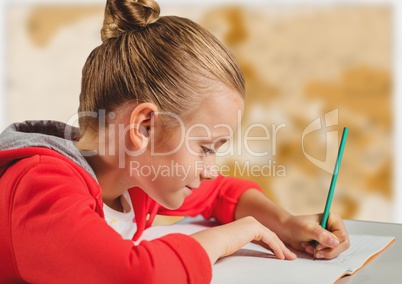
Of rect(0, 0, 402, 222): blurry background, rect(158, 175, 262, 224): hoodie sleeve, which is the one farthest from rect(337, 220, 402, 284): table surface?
rect(0, 0, 402, 222): blurry background

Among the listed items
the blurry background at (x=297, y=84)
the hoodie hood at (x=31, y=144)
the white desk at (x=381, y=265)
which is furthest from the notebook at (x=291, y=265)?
the blurry background at (x=297, y=84)

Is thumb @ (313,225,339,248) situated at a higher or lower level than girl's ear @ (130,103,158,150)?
lower

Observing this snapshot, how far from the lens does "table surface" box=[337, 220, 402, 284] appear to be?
0.84 meters

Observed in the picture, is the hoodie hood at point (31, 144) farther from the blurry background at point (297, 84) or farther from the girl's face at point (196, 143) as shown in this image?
the blurry background at point (297, 84)

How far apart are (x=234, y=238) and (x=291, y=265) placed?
0.09 m

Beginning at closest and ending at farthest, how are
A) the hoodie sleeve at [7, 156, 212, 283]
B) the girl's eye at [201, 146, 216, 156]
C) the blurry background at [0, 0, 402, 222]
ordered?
the hoodie sleeve at [7, 156, 212, 283], the girl's eye at [201, 146, 216, 156], the blurry background at [0, 0, 402, 222]

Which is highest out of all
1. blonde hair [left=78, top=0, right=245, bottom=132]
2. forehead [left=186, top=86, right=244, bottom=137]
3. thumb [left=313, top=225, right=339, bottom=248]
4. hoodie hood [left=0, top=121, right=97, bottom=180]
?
blonde hair [left=78, top=0, right=245, bottom=132]

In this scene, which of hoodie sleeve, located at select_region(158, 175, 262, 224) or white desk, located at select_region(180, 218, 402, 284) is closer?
white desk, located at select_region(180, 218, 402, 284)

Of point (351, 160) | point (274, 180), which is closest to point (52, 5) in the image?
point (274, 180)

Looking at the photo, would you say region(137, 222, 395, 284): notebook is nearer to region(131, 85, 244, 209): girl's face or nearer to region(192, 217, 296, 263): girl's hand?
region(192, 217, 296, 263): girl's hand

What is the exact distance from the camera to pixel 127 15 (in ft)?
3.05

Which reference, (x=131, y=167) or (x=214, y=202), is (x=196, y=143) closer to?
(x=131, y=167)

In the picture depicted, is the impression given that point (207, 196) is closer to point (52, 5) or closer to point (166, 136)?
point (166, 136)

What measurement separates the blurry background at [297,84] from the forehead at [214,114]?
4.44ft
